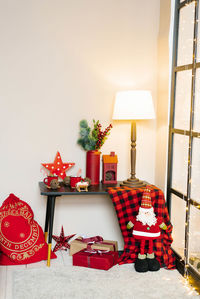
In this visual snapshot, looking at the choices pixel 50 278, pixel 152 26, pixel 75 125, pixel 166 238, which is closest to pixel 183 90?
pixel 152 26

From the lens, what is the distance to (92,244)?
2.93 meters

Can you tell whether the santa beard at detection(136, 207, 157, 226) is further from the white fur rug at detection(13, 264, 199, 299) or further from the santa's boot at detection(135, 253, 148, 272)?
the white fur rug at detection(13, 264, 199, 299)

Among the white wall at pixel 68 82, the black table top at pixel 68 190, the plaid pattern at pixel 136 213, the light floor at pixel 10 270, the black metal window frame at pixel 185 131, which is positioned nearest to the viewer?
the light floor at pixel 10 270

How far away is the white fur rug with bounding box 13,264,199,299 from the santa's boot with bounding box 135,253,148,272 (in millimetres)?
36

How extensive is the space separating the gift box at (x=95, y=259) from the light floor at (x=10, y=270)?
11 cm

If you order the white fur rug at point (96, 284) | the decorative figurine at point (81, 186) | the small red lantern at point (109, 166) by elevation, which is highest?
the small red lantern at point (109, 166)

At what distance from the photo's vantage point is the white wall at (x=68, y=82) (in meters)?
2.91

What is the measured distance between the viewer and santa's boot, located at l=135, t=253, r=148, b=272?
2.70 m

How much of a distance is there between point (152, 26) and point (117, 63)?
42cm

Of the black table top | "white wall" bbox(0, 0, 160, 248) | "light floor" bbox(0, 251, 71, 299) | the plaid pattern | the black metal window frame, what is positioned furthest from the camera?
"white wall" bbox(0, 0, 160, 248)

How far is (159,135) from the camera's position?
3.12m

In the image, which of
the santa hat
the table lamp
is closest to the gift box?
the santa hat

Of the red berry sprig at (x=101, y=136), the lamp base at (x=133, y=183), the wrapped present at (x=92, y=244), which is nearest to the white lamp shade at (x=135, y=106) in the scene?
the red berry sprig at (x=101, y=136)

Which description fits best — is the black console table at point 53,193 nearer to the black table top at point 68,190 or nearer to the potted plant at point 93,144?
the black table top at point 68,190
